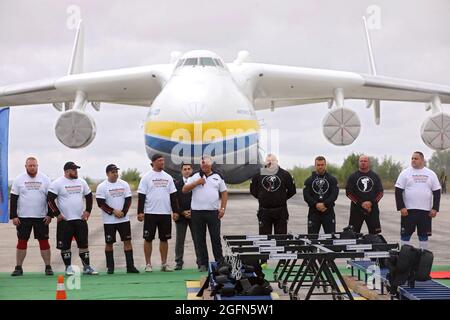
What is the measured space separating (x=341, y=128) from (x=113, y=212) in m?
11.1

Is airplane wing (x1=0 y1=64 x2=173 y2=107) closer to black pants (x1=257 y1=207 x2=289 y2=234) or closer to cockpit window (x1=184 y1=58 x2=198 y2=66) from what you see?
cockpit window (x1=184 y1=58 x2=198 y2=66)

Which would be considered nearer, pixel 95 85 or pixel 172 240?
pixel 172 240

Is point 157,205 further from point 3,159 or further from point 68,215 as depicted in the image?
point 3,159

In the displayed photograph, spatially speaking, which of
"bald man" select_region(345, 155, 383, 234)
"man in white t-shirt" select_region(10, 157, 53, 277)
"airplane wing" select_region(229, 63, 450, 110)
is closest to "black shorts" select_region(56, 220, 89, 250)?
"man in white t-shirt" select_region(10, 157, 53, 277)

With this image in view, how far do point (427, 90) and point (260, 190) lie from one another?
13.3 metres

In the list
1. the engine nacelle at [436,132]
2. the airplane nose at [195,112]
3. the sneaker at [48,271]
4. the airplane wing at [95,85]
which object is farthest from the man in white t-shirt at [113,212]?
the airplane wing at [95,85]

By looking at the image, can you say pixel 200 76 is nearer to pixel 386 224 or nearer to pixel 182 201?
pixel 386 224

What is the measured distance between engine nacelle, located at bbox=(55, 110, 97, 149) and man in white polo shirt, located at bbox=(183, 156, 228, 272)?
11040 millimetres

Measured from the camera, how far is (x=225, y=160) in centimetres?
1852

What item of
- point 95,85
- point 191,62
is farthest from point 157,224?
point 95,85

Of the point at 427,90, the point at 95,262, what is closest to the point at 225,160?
the point at 427,90

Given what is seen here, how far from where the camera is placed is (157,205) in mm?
9352

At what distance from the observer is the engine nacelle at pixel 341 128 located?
757 inches

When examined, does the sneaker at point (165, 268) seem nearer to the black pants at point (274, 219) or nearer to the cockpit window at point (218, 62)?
the black pants at point (274, 219)
